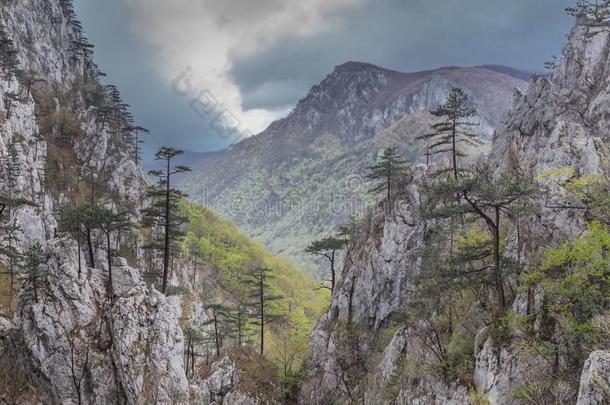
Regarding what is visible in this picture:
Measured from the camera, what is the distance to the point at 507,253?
85.0ft

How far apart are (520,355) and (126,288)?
30.9m

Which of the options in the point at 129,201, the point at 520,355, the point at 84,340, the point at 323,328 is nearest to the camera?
the point at 520,355

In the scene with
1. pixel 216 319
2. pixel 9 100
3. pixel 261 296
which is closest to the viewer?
pixel 261 296

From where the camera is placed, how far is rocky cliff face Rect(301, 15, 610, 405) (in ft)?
72.4

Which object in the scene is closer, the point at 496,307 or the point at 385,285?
the point at 496,307

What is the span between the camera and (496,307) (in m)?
25.0

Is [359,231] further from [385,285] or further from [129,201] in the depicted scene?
[129,201]

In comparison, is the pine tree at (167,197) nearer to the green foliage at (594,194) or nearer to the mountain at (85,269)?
the mountain at (85,269)

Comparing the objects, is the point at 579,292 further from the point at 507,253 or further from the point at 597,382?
the point at 507,253

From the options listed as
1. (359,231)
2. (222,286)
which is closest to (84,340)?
(359,231)

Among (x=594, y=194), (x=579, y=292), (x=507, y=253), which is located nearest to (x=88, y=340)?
(x=507, y=253)

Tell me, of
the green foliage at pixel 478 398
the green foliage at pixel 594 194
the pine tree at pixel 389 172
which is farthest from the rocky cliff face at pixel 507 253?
the pine tree at pixel 389 172

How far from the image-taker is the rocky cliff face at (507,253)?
72.4 ft

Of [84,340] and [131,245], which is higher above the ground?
[131,245]
